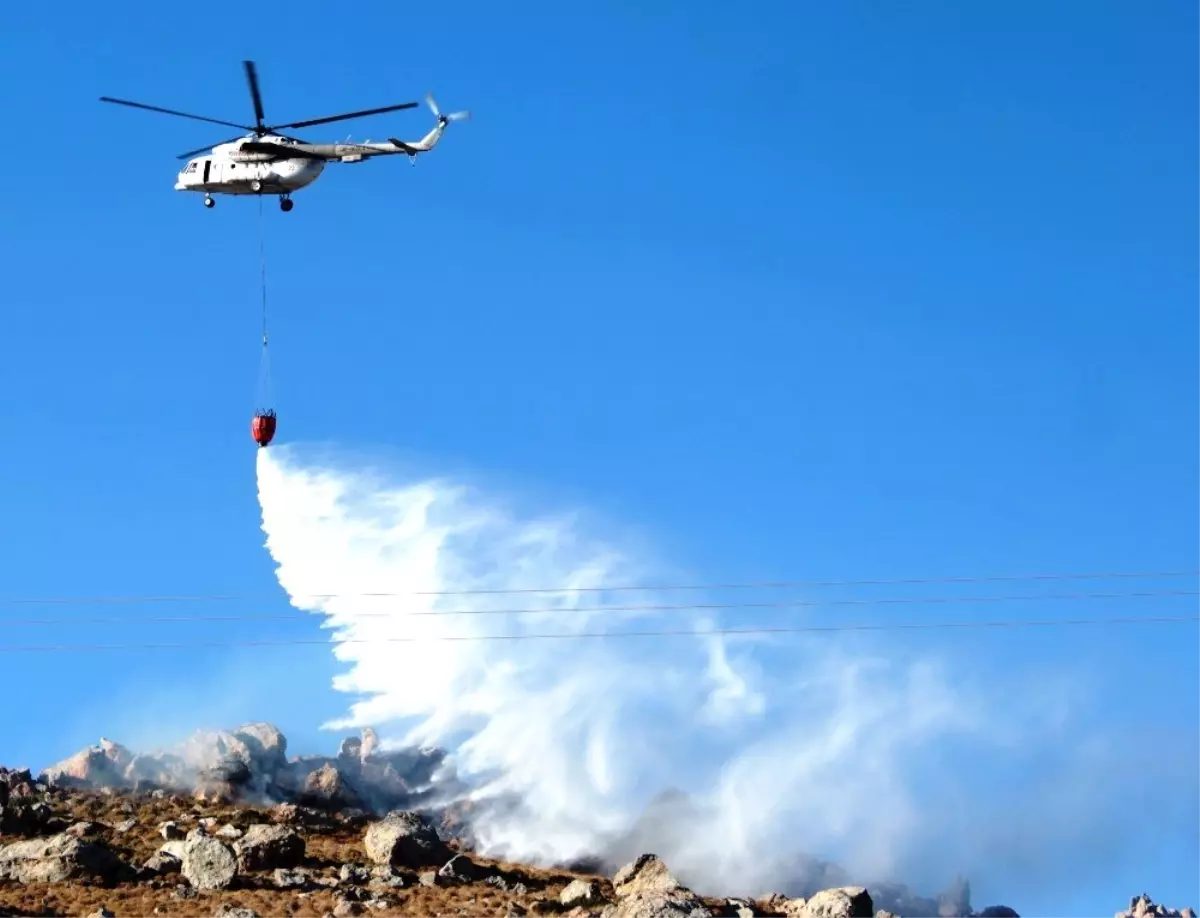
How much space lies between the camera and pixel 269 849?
299ft

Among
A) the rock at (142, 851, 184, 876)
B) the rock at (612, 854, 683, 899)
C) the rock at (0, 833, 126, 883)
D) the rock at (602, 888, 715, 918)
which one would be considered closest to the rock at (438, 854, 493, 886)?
the rock at (612, 854, 683, 899)

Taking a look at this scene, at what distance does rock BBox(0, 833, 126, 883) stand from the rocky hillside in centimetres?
7

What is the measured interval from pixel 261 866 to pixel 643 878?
771 inches

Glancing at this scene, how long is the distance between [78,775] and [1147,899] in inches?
4494

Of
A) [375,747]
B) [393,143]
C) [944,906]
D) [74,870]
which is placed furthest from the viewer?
[944,906]

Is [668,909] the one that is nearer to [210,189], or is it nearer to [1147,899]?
[210,189]

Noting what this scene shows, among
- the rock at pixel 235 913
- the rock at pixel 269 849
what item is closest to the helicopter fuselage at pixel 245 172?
the rock at pixel 269 849

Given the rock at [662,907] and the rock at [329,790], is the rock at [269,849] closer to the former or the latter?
the rock at [662,907]

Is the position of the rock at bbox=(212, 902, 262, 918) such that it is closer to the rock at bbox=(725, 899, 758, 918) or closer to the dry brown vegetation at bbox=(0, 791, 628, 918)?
the dry brown vegetation at bbox=(0, 791, 628, 918)

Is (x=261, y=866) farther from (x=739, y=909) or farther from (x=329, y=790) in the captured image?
(x=329, y=790)

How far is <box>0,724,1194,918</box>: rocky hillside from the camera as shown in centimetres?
8344

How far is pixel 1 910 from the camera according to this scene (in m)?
78.0

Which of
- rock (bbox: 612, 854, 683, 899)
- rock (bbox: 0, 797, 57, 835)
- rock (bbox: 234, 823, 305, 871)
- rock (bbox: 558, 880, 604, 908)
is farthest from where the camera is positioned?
rock (bbox: 0, 797, 57, 835)

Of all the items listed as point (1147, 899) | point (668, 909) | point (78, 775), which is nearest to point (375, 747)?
point (78, 775)
